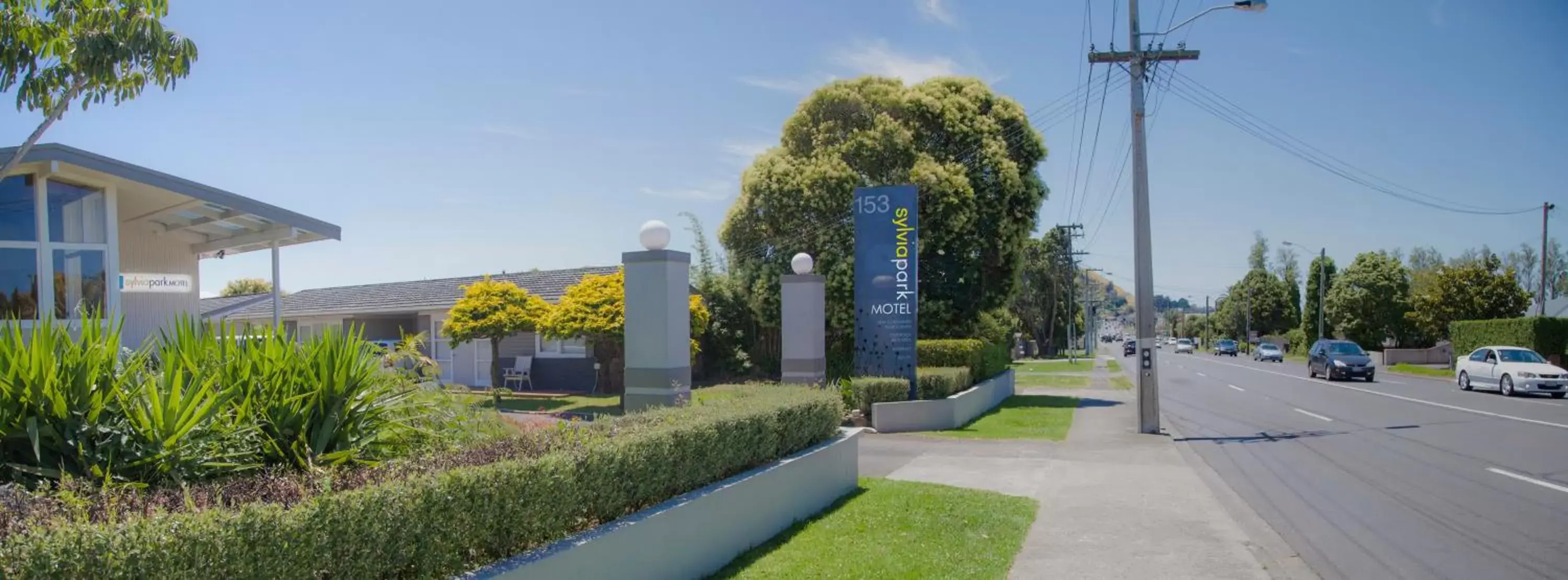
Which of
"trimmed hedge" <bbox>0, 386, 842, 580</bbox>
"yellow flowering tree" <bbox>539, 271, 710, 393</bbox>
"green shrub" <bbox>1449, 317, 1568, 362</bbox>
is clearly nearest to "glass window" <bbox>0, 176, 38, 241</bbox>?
"trimmed hedge" <bbox>0, 386, 842, 580</bbox>

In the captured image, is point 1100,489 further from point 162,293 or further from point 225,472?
point 162,293

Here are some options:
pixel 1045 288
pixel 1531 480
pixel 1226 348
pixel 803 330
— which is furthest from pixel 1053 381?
pixel 1226 348

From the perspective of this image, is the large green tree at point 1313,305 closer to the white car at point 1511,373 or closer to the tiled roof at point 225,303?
the white car at point 1511,373

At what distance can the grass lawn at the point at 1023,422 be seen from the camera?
15984 millimetres

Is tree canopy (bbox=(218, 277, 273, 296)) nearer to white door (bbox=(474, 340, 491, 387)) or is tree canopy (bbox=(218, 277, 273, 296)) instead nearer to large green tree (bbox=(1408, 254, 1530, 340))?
white door (bbox=(474, 340, 491, 387))

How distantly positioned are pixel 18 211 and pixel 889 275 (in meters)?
13.0

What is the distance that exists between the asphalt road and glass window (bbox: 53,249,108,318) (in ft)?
47.0

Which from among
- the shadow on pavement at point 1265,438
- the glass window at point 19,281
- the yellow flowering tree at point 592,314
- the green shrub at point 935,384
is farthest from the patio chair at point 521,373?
the shadow on pavement at point 1265,438

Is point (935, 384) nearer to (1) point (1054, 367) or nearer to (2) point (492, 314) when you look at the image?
(2) point (492, 314)

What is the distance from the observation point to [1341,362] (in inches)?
1242

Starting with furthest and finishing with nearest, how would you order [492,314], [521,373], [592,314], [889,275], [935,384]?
[521,373], [492,314], [592,314], [935,384], [889,275]

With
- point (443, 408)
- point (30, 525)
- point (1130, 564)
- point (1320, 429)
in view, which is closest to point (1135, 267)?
point (1320, 429)

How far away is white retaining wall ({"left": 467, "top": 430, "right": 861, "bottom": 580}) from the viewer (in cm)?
497

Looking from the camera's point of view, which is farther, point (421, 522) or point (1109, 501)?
point (1109, 501)
